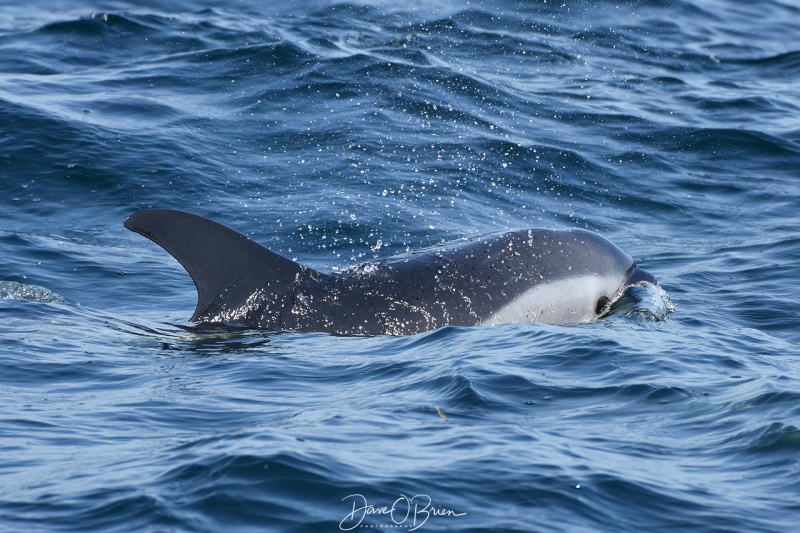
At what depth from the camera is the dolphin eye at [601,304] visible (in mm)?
11055

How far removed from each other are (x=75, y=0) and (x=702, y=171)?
16550 mm

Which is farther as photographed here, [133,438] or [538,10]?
[538,10]

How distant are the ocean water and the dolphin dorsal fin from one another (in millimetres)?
255

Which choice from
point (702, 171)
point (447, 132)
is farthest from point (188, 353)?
point (702, 171)

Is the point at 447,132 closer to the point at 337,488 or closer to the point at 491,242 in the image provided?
the point at 491,242

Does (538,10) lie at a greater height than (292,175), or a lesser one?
greater

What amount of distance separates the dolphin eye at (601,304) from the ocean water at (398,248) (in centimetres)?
26

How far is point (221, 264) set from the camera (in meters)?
9.51

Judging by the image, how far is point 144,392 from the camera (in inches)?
316
